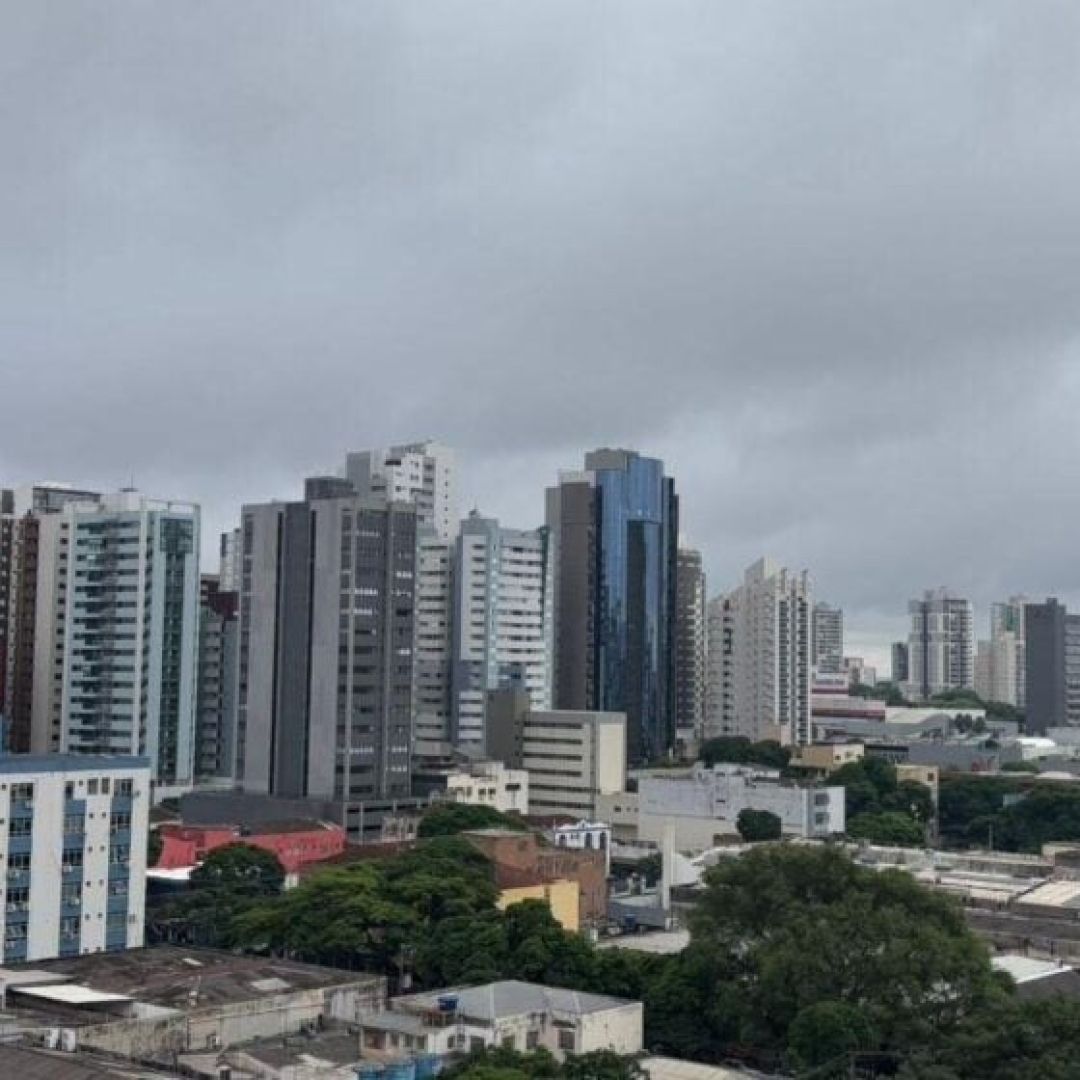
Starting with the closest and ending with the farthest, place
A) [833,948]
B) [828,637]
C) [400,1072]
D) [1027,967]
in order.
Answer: [400,1072] < [833,948] < [1027,967] < [828,637]

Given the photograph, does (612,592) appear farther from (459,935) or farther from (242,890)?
(459,935)

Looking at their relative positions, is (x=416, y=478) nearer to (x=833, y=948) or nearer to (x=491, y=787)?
(x=491, y=787)

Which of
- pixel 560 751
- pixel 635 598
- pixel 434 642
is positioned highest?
pixel 635 598

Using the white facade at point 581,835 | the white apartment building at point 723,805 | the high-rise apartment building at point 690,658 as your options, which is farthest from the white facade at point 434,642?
the high-rise apartment building at point 690,658

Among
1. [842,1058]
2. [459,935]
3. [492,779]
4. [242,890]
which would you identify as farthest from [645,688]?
[842,1058]

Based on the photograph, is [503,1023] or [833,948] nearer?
[833,948]

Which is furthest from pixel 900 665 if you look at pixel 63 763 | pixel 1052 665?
pixel 63 763

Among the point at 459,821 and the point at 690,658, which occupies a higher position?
the point at 690,658

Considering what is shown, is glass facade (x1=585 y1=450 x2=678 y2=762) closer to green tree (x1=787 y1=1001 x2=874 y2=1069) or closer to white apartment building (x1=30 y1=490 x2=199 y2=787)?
white apartment building (x1=30 y1=490 x2=199 y2=787)
